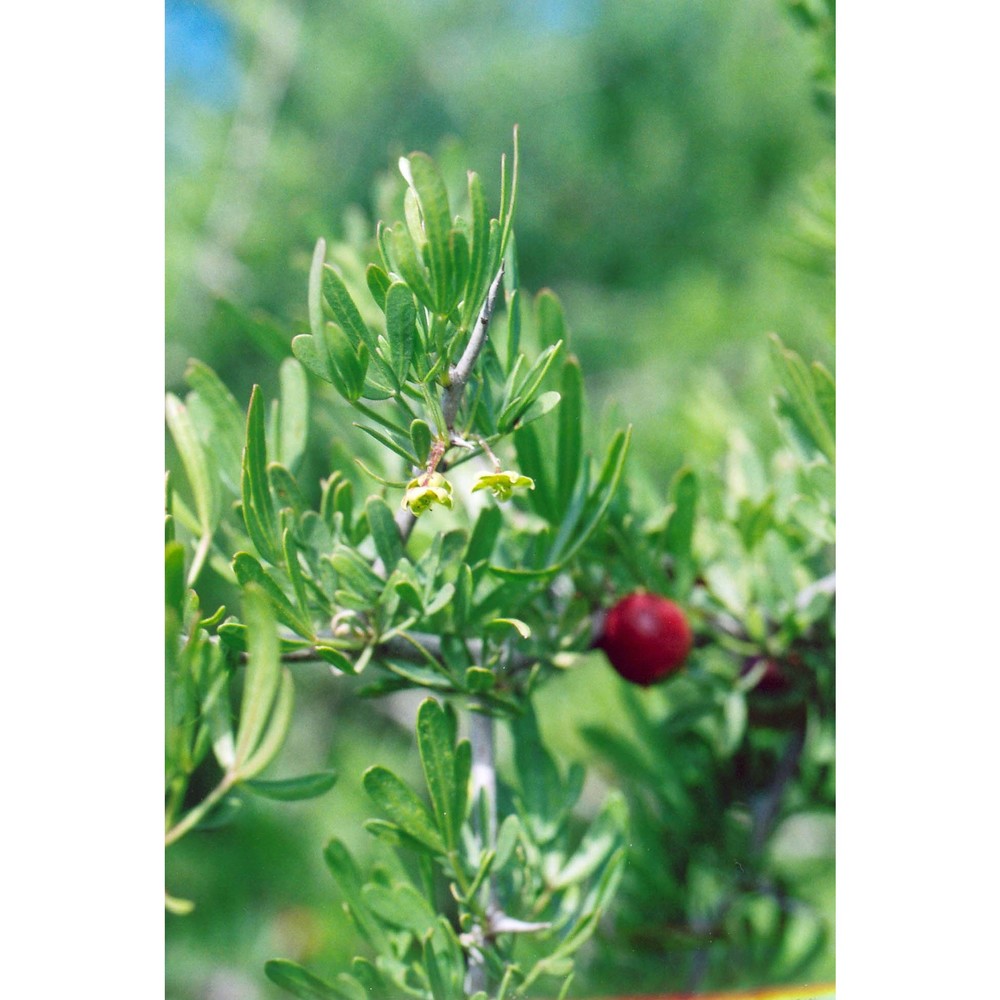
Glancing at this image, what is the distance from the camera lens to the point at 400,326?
0.70 feet

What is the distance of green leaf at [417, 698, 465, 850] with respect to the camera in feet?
0.78

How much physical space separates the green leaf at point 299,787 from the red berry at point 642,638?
106 mm

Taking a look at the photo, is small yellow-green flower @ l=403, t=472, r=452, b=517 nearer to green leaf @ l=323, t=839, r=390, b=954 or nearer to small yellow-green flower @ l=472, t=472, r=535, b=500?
small yellow-green flower @ l=472, t=472, r=535, b=500

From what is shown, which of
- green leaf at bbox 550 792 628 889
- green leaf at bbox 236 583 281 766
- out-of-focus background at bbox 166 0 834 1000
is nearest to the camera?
green leaf at bbox 236 583 281 766

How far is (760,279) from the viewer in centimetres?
87

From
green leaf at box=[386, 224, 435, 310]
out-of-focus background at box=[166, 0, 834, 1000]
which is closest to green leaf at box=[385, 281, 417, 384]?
green leaf at box=[386, 224, 435, 310]

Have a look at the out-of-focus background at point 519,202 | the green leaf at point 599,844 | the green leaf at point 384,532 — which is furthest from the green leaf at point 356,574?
the out-of-focus background at point 519,202

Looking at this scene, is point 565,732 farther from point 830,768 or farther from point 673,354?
point 673,354

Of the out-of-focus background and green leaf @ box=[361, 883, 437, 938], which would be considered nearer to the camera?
green leaf @ box=[361, 883, 437, 938]

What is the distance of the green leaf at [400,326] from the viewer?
211 mm

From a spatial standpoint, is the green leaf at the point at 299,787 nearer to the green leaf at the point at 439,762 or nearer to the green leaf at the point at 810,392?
the green leaf at the point at 439,762

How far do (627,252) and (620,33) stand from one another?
0.20 metres

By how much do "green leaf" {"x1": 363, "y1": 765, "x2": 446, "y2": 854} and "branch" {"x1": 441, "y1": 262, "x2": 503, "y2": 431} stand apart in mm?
85
